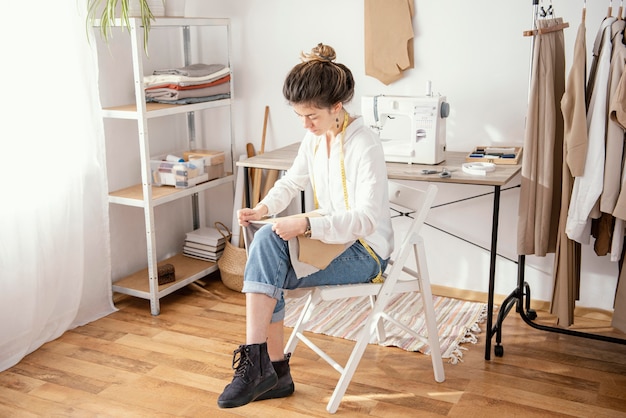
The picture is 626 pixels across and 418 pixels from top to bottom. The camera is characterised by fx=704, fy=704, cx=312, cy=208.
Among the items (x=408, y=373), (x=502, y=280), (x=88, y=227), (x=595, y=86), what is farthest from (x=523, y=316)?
(x=88, y=227)

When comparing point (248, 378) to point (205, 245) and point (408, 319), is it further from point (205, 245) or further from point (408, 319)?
point (205, 245)

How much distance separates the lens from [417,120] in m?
2.85

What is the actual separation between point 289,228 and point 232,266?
1.32 m

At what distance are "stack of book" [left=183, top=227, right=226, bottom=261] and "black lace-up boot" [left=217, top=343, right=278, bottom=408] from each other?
1481mm

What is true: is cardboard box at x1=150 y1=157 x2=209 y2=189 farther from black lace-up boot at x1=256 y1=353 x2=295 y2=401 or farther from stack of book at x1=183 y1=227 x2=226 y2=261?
black lace-up boot at x1=256 y1=353 x2=295 y2=401

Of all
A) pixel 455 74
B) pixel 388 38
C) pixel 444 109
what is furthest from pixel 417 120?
pixel 388 38

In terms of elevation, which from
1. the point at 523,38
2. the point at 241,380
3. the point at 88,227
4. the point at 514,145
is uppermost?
the point at 523,38

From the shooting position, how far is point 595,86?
243 cm

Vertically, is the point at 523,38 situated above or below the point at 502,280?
above

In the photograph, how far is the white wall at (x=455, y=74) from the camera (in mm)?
3055

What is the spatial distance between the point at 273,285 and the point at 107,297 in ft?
4.45

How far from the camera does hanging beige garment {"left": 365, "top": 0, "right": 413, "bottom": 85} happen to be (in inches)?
125

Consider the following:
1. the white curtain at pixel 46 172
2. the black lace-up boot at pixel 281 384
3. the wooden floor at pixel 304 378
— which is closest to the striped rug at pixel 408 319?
the wooden floor at pixel 304 378

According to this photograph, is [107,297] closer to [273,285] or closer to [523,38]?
[273,285]
